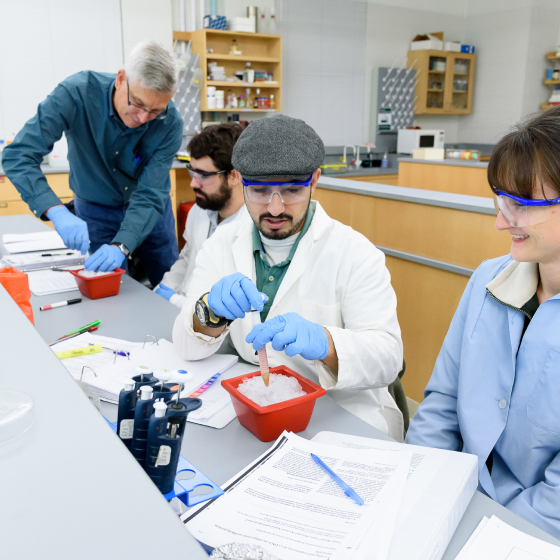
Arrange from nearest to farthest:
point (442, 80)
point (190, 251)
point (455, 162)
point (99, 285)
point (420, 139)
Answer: point (99, 285)
point (190, 251)
point (455, 162)
point (420, 139)
point (442, 80)

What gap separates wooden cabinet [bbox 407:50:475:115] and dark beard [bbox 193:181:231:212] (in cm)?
528

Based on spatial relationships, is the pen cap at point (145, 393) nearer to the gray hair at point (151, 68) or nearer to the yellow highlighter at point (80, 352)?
the yellow highlighter at point (80, 352)

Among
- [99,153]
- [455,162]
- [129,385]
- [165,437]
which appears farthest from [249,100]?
[165,437]

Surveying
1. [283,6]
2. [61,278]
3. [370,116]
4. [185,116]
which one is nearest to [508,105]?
[370,116]

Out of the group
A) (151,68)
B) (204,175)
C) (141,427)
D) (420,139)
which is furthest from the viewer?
(420,139)

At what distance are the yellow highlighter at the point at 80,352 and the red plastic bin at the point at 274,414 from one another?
52 centimetres


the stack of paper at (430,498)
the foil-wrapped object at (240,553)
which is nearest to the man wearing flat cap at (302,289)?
the stack of paper at (430,498)

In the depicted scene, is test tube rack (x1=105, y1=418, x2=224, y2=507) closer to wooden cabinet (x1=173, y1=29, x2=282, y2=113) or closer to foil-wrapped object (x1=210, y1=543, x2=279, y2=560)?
foil-wrapped object (x1=210, y1=543, x2=279, y2=560)

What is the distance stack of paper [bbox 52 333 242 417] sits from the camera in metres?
1.20

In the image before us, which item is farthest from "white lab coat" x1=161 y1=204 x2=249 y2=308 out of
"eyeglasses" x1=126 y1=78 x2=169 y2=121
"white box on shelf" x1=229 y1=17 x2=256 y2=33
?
"white box on shelf" x1=229 y1=17 x2=256 y2=33

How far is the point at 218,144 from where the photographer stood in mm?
2213

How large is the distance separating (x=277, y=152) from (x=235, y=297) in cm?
38

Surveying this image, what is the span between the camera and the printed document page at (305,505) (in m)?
0.72

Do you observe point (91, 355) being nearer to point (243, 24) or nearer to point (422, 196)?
point (422, 196)
